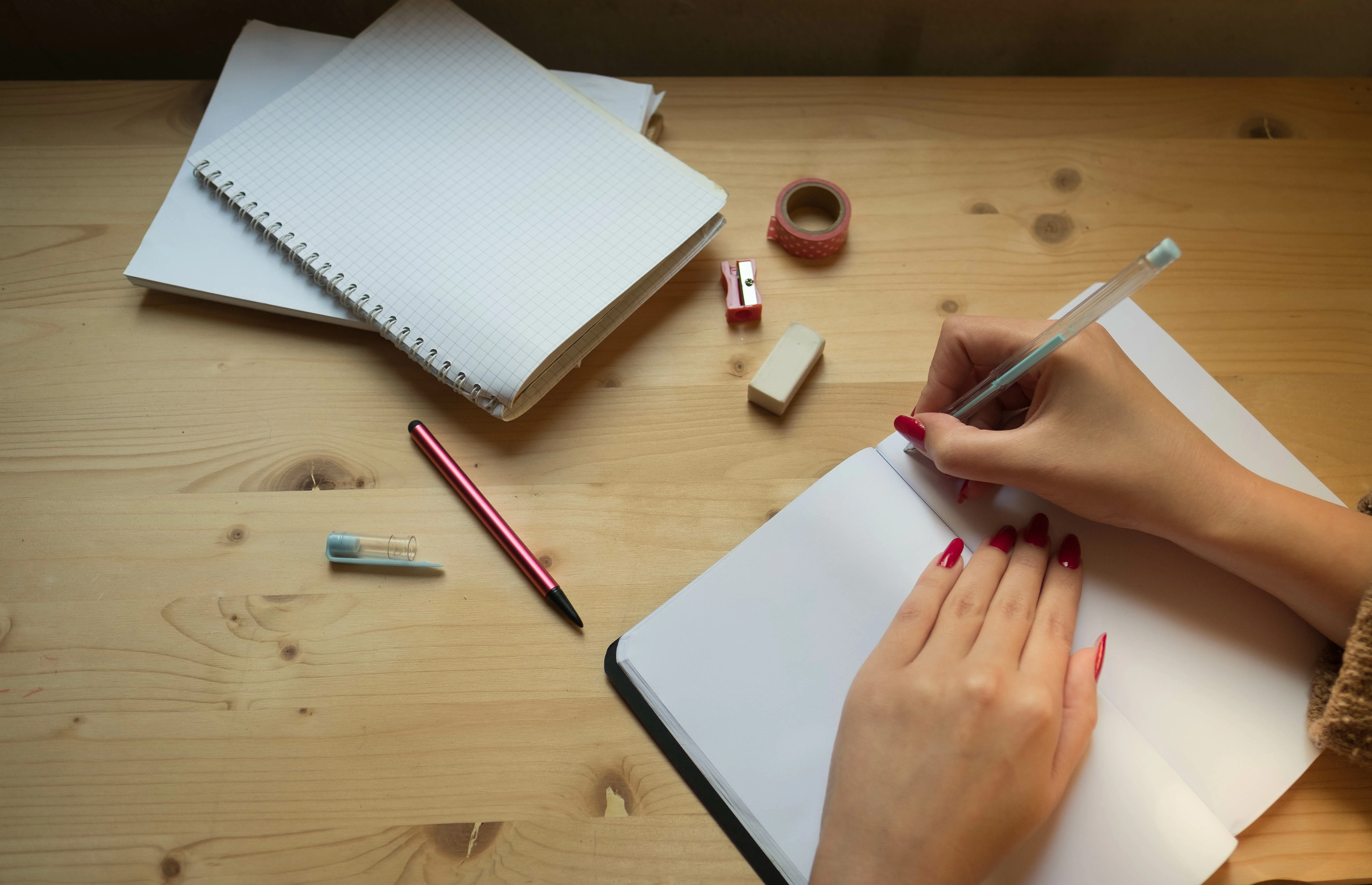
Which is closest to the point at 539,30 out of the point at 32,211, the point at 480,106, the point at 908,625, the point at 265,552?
the point at 480,106

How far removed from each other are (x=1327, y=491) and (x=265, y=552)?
0.86 meters

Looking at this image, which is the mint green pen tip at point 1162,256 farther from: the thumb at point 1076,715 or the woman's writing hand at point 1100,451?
the thumb at point 1076,715

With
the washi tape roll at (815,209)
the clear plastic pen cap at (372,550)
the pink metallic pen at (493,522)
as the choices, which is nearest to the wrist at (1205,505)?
the washi tape roll at (815,209)

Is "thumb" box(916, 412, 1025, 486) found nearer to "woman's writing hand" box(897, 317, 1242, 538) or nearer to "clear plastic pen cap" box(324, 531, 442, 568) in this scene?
"woman's writing hand" box(897, 317, 1242, 538)

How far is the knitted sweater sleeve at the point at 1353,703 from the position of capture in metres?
0.52

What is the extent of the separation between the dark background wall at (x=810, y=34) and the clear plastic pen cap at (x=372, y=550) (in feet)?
2.14

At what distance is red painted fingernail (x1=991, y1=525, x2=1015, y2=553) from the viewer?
587mm

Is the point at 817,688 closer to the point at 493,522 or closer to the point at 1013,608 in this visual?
the point at 1013,608

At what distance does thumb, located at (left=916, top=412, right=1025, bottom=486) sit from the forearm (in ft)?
0.43

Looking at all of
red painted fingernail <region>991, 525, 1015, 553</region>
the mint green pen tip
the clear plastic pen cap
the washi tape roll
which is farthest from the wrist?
the clear plastic pen cap

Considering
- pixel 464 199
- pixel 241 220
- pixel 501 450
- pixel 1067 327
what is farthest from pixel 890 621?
pixel 241 220

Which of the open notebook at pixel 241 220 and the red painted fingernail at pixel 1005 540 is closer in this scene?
the red painted fingernail at pixel 1005 540

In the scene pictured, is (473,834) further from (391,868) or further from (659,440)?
(659,440)

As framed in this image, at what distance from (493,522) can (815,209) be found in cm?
43
